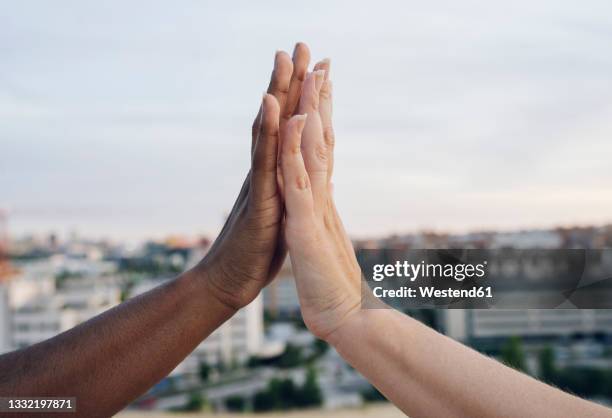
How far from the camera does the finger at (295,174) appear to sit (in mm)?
1203

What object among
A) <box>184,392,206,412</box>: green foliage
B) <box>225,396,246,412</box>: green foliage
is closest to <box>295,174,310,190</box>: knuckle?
<box>184,392,206,412</box>: green foliage

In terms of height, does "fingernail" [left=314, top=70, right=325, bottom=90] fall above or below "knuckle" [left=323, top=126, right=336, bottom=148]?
above

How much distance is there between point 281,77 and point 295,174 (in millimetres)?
216

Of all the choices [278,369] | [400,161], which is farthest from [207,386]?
[400,161]

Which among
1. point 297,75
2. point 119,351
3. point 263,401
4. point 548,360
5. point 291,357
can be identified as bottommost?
point 263,401

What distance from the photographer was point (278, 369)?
693 inches

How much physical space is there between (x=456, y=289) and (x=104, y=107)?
10.2m

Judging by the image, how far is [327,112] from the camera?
1344 mm

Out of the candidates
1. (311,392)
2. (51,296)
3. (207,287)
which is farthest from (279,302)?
(207,287)

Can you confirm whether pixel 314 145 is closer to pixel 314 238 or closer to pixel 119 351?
pixel 314 238

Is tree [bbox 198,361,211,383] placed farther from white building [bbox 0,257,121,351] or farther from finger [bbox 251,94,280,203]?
finger [bbox 251,94,280,203]

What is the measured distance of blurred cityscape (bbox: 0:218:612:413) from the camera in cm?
1208

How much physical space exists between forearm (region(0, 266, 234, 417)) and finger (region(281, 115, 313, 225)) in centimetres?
28

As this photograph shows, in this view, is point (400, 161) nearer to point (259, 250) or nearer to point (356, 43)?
point (356, 43)
